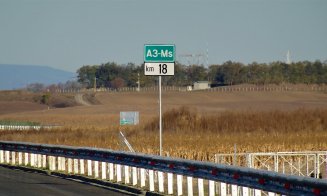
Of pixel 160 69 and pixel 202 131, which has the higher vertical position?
pixel 160 69

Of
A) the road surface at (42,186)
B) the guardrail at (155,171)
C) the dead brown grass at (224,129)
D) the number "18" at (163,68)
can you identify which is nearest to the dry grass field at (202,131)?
the dead brown grass at (224,129)

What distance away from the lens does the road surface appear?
2464 centimetres

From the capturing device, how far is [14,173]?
32469 millimetres

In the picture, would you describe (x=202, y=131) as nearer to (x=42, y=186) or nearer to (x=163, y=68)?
(x=163, y=68)

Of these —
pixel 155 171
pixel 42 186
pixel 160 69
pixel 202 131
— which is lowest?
pixel 202 131

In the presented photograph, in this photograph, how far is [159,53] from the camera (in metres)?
28.5

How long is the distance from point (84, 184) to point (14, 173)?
5.59m

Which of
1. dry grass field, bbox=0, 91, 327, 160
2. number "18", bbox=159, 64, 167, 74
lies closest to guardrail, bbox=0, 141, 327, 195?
number "18", bbox=159, 64, 167, 74

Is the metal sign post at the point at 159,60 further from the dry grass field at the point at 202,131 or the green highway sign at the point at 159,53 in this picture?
A: the dry grass field at the point at 202,131

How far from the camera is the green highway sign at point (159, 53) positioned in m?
28.4

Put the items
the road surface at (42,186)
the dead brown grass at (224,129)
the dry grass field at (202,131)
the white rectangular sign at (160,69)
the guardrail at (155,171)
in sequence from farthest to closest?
the dead brown grass at (224,129), the dry grass field at (202,131), the white rectangular sign at (160,69), the road surface at (42,186), the guardrail at (155,171)

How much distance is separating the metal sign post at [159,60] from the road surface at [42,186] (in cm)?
365

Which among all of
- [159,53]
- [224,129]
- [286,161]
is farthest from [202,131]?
[159,53]

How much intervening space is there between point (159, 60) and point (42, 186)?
189 inches
